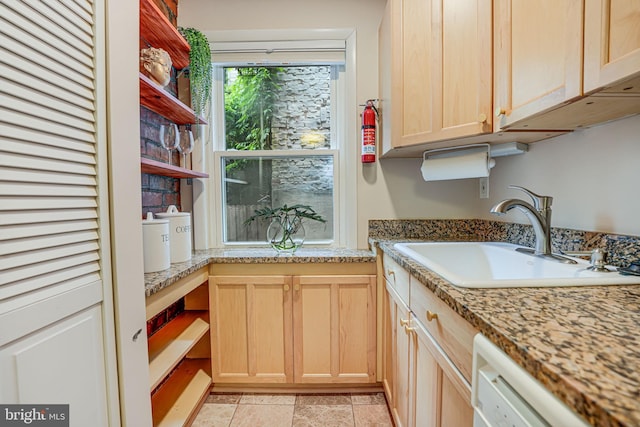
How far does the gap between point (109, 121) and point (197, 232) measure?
3.97ft

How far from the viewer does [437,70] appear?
1.32m

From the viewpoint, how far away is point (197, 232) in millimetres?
1900

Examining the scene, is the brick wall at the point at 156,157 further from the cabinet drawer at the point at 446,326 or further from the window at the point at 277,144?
the cabinet drawer at the point at 446,326

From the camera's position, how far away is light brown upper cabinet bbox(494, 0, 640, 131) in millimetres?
647

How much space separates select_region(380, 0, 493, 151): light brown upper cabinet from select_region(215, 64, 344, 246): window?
0.53m

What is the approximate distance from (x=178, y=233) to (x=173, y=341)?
0.53 metres

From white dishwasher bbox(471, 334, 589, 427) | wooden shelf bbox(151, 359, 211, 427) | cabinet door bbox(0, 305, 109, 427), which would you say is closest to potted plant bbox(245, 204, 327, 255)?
wooden shelf bbox(151, 359, 211, 427)

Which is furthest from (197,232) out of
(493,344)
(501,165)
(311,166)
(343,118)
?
(501,165)

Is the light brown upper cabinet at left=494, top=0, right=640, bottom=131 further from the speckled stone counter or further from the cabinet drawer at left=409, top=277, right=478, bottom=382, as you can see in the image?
the cabinet drawer at left=409, top=277, right=478, bottom=382

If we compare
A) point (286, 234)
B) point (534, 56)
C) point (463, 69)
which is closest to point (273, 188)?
point (286, 234)

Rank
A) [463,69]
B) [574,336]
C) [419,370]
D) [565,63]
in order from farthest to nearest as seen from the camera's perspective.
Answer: [463,69] < [419,370] < [565,63] < [574,336]

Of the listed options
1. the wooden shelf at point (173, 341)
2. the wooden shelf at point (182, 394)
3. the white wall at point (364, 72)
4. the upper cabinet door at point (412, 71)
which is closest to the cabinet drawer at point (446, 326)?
the upper cabinet door at point (412, 71)

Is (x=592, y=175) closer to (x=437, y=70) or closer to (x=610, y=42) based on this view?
(x=610, y=42)

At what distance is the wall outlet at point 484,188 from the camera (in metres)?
1.73
